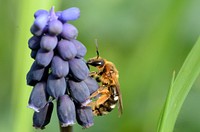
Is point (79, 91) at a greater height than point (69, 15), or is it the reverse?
point (69, 15)

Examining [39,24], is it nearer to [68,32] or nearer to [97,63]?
[68,32]

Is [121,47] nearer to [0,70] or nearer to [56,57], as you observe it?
[0,70]

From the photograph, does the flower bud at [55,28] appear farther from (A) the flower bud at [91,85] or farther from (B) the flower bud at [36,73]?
(A) the flower bud at [91,85]

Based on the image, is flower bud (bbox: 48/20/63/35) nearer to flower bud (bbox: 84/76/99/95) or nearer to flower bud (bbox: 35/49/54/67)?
flower bud (bbox: 35/49/54/67)

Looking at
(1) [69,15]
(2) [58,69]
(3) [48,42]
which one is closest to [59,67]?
(2) [58,69]

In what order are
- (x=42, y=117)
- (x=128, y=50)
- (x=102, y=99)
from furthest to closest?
1. (x=128, y=50)
2. (x=102, y=99)
3. (x=42, y=117)

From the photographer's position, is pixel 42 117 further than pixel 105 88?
No

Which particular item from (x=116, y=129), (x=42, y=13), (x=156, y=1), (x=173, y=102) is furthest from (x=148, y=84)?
(x=42, y=13)

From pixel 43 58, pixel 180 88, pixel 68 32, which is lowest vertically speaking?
pixel 180 88
